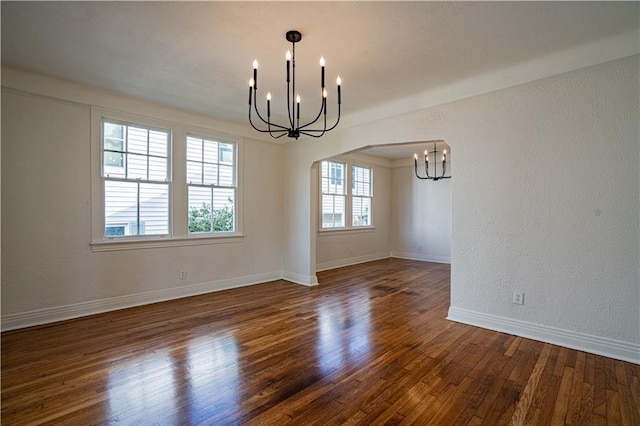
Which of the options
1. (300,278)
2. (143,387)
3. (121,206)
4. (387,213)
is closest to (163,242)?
(121,206)

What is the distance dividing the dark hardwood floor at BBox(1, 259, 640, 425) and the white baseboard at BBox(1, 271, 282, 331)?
148 mm

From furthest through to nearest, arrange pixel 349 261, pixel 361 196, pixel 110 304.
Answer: pixel 361 196, pixel 349 261, pixel 110 304

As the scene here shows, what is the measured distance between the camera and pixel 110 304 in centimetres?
402

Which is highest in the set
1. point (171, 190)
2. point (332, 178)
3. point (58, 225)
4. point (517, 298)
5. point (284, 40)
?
point (284, 40)

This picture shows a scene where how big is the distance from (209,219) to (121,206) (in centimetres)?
124

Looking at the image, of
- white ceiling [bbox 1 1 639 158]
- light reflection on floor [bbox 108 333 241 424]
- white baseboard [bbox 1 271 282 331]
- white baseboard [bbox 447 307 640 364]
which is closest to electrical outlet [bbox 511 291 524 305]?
white baseboard [bbox 447 307 640 364]

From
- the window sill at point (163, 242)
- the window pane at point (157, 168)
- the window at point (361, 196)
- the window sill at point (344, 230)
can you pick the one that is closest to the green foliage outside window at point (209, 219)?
the window sill at point (163, 242)

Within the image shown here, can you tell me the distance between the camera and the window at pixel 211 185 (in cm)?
482

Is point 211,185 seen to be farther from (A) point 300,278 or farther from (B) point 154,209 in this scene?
(A) point 300,278

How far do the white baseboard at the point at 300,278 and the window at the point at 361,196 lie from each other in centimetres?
244

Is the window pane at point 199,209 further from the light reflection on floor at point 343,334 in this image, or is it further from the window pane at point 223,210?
the light reflection on floor at point 343,334

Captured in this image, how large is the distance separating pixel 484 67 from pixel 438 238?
522 centimetres

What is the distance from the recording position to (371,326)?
3520mm

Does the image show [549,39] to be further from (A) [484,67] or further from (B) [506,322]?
(B) [506,322]
